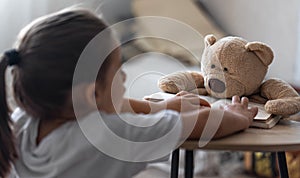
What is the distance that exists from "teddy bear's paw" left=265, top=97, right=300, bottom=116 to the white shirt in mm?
304

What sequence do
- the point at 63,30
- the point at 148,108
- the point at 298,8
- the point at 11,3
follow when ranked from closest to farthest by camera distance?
the point at 63,30, the point at 148,108, the point at 11,3, the point at 298,8

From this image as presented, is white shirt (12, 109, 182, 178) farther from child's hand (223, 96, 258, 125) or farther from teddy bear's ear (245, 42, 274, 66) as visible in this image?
teddy bear's ear (245, 42, 274, 66)

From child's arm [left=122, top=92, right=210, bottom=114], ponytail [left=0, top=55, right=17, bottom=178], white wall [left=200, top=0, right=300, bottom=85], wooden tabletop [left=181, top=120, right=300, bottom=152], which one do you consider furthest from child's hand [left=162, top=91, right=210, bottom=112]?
white wall [left=200, top=0, right=300, bottom=85]

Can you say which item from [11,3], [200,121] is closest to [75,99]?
[200,121]

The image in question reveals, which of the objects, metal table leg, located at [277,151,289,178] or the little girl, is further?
metal table leg, located at [277,151,289,178]

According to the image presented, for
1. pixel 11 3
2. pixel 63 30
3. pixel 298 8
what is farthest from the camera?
pixel 298 8

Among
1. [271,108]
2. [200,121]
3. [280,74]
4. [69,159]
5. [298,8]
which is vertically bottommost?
[280,74]

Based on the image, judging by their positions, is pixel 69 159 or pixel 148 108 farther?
pixel 148 108

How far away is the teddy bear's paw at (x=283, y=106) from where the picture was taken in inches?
41.6

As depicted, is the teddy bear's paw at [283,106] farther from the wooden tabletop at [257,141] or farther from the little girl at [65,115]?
the little girl at [65,115]

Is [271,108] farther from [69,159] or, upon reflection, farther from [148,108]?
[69,159]

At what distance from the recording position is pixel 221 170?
2.18m

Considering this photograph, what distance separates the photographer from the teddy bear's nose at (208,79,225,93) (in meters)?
1.13

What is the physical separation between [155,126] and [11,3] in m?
1.28
